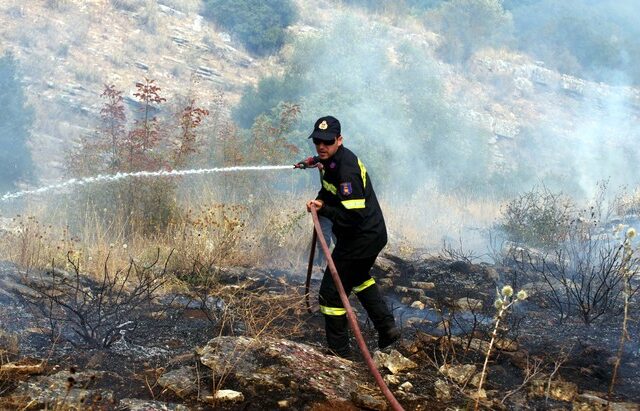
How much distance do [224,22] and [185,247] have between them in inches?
666

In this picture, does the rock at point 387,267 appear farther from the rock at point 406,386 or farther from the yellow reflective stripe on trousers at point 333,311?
the rock at point 406,386

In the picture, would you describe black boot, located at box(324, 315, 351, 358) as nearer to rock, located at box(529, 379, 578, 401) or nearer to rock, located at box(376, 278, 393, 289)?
rock, located at box(529, 379, 578, 401)

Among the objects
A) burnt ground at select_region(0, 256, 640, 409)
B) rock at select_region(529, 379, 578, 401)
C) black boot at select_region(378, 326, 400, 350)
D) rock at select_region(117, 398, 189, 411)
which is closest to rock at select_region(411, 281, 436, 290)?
burnt ground at select_region(0, 256, 640, 409)

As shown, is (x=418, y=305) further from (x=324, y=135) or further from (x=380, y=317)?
(x=324, y=135)

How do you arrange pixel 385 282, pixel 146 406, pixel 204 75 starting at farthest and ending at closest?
pixel 204 75 < pixel 385 282 < pixel 146 406

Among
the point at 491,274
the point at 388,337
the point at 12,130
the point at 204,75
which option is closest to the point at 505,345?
the point at 388,337

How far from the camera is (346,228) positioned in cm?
448

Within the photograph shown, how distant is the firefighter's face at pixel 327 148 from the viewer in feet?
14.1

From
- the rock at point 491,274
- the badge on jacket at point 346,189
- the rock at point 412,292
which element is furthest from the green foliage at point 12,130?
the badge on jacket at point 346,189

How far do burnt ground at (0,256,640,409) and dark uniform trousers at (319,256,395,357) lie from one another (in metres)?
0.27

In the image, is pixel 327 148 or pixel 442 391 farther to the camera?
pixel 327 148

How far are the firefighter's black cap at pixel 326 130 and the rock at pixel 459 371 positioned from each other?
170 cm

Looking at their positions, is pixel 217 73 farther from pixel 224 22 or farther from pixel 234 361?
pixel 234 361

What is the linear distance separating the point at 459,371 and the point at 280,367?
1.21 metres
